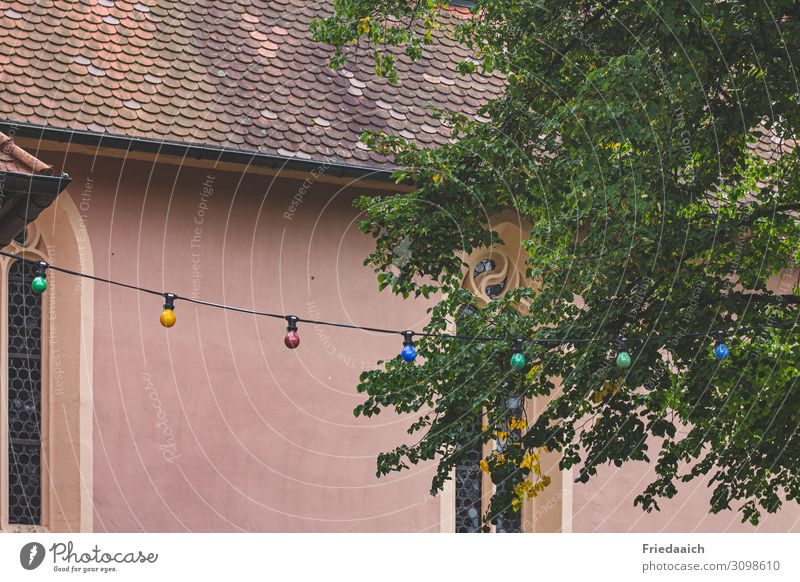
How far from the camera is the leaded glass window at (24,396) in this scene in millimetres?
12516

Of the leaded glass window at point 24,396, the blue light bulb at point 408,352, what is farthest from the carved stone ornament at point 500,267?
the blue light bulb at point 408,352

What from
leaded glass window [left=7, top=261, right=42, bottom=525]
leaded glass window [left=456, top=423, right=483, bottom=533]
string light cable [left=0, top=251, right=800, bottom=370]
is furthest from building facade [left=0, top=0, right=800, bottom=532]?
string light cable [left=0, top=251, right=800, bottom=370]

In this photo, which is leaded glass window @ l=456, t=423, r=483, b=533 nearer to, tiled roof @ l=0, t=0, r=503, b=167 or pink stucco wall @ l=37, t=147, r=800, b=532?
pink stucco wall @ l=37, t=147, r=800, b=532

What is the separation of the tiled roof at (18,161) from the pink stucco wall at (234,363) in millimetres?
4124

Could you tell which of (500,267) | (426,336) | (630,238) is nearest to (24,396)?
(426,336)

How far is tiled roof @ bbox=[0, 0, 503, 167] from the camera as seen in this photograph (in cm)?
1262

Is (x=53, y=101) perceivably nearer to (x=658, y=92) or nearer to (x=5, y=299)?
(x=5, y=299)

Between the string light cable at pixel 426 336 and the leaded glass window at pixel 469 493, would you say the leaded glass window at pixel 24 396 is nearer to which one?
the string light cable at pixel 426 336

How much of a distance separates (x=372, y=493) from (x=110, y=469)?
93.6 inches

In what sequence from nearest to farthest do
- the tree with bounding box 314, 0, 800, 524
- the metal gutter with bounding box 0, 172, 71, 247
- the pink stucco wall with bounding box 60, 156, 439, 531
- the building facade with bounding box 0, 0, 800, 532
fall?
the metal gutter with bounding box 0, 172, 71, 247 → the tree with bounding box 314, 0, 800, 524 → the building facade with bounding box 0, 0, 800, 532 → the pink stucco wall with bounding box 60, 156, 439, 531

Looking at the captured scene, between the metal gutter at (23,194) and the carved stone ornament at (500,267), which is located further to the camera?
the carved stone ornament at (500,267)

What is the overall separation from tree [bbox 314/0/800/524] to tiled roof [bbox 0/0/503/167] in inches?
106

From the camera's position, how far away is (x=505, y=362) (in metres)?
10.0

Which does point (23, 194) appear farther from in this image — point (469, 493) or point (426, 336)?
point (469, 493)
